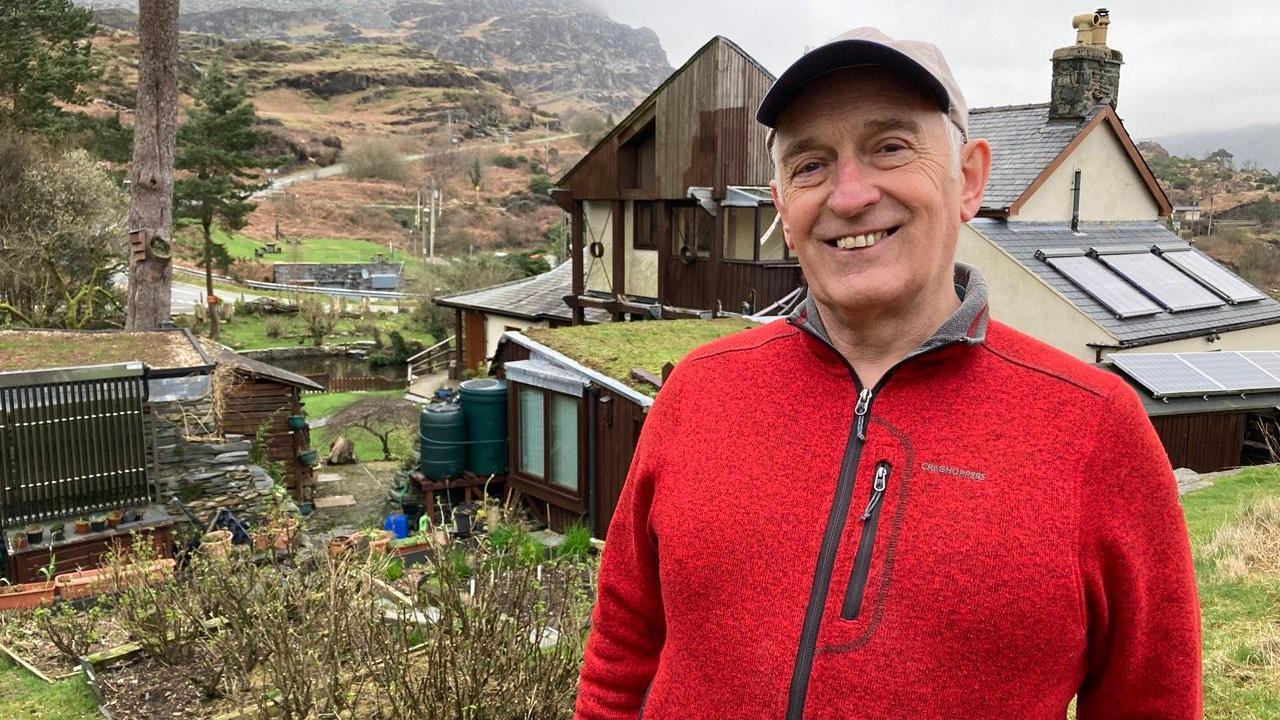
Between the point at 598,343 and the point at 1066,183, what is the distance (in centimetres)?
990

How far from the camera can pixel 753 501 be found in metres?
1.73

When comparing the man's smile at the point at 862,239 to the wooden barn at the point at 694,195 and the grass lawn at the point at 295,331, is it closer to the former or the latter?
the wooden barn at the point at 694,195

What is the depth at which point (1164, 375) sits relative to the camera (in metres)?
14.2

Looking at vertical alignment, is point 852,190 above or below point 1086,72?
below

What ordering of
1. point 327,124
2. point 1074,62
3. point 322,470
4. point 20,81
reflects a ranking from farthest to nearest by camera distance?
point 327,124 → point 20,81 → point 322,470 → point 1074,62

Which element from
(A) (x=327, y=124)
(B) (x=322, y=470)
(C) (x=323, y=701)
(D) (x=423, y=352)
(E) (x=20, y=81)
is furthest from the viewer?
(A) (x=327, y=124)

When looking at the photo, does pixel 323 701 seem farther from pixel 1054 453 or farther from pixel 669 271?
pixel 669 271

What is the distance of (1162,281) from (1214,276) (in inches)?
86.1

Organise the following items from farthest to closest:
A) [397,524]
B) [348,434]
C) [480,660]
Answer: [348,434] < [397,524] < [480,660]

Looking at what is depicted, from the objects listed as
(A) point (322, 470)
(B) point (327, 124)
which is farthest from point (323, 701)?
(B) point (327, 124)

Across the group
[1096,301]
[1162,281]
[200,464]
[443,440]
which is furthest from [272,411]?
[1162,281]

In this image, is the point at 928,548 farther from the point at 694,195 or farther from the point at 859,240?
the point at 694,195

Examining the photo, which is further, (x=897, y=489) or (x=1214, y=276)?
(x=1214, y=276)

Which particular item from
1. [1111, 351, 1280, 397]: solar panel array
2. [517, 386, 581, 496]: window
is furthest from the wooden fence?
[1111, 351, 1280, 397]: solar panel array
